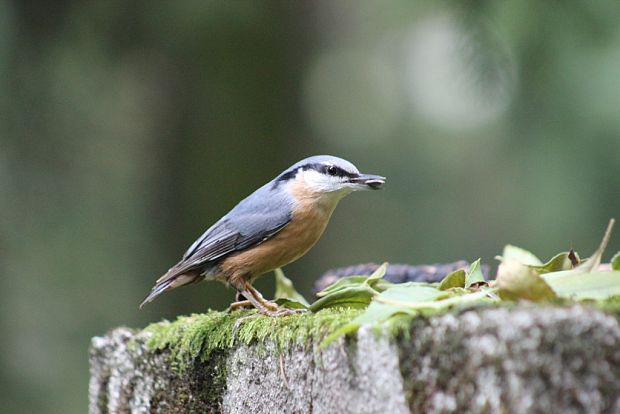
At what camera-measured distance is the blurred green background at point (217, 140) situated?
4680mm

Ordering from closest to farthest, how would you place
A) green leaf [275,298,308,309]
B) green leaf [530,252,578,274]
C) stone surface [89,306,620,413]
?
stone surface [89,306,620,413] < green leaf [530,252,578,274] < green leaf [275,298,308,309]

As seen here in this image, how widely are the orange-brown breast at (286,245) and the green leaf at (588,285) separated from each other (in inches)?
59.0

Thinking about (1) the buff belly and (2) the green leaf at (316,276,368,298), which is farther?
(1) the buff belly

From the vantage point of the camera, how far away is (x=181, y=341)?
258 cm

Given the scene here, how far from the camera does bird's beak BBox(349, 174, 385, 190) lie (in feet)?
9.96

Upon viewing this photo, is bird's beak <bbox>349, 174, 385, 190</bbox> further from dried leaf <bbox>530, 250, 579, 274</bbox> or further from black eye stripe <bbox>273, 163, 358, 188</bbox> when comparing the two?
dried leaf <bbox>530, 250, 579, 274</bbox>

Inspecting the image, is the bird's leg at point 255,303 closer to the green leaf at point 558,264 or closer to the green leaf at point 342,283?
the green leaf at point 342,283

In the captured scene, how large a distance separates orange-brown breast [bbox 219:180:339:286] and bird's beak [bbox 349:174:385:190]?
16 centimetres

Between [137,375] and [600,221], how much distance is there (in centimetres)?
321

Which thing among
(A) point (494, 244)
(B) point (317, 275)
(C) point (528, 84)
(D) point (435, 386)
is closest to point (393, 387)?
(D) point (435, 386)

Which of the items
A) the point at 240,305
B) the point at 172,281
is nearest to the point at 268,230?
the point at 240,305

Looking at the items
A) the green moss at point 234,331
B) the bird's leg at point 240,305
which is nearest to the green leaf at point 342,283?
the green moss at point 234,331

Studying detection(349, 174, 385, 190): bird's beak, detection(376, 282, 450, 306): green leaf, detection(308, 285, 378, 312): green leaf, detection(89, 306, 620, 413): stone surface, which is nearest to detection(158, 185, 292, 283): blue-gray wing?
detection(349, 174, 385, 190): bird's beak

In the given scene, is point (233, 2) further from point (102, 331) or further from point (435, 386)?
point (435, 386)
